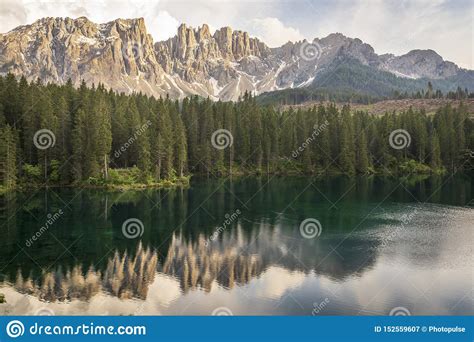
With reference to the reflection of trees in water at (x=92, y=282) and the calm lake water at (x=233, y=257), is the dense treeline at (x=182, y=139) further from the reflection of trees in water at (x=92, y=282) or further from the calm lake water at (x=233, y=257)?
the reflection of trees in water at (x=92, y=282)

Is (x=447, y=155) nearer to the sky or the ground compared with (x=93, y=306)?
nearer to the sky

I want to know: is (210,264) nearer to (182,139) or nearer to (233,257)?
(233,257)

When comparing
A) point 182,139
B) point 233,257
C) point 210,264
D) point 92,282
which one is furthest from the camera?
point 182,139

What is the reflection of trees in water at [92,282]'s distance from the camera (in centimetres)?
2816

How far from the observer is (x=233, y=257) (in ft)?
122

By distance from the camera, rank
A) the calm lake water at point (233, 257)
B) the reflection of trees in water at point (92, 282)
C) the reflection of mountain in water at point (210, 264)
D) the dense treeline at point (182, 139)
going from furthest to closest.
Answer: the dense treeline at point (182, 139), the reflection of mountain in water at point (210, 264), the reflection of trees in water at point (92, 282), the calm lake water at point (233, 257)

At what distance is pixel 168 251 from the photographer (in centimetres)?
3841

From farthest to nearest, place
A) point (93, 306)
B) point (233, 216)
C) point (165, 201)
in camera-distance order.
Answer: point (165, 201), point (233, 216), point (93, 306)

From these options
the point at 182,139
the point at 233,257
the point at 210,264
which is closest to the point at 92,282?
the point at 210,264

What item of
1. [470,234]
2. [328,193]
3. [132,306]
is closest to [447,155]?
[328,193]

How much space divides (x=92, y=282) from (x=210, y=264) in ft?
29.3

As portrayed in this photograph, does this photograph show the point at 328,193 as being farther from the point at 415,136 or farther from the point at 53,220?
the point at 415,136

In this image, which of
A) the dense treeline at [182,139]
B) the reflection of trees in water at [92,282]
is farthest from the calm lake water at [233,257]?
the dense treeline at [182,139]

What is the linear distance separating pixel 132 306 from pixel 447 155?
408 ft
